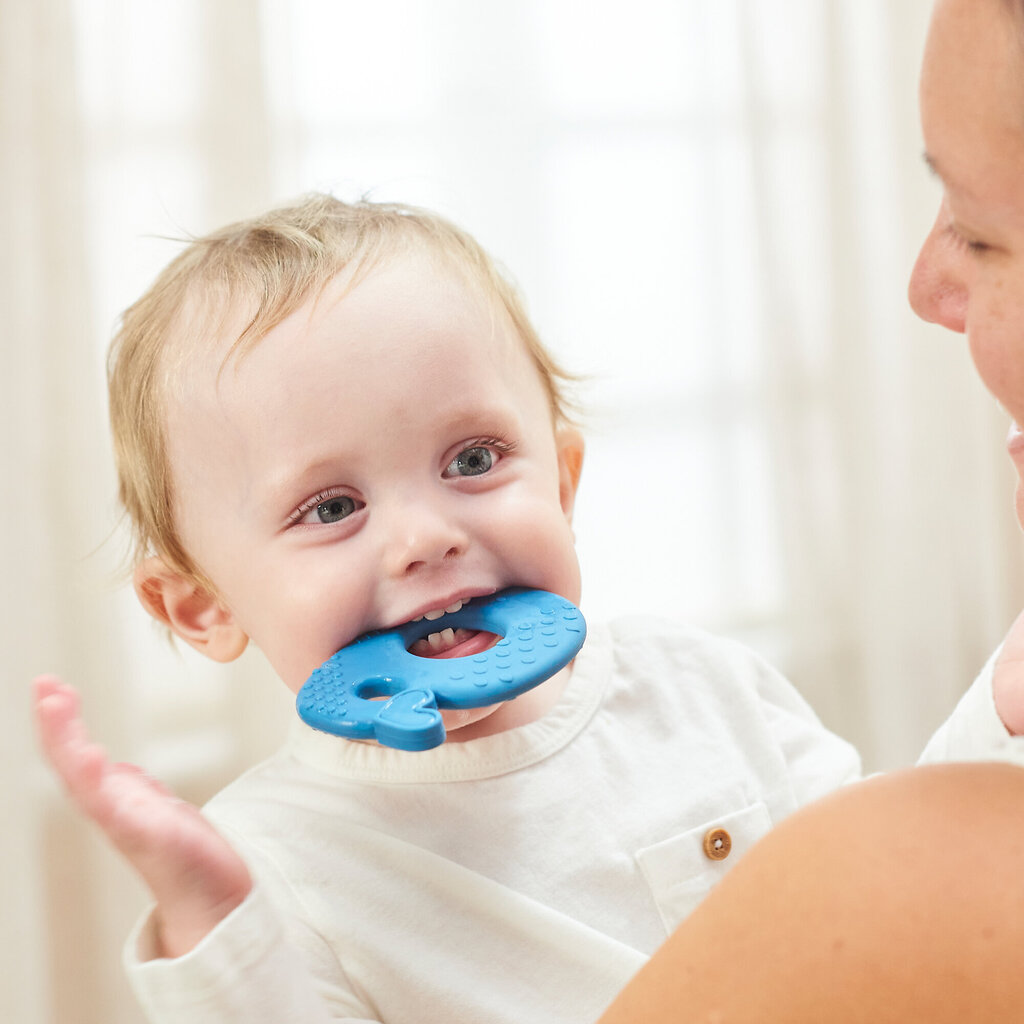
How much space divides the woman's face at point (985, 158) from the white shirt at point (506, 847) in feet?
1.10

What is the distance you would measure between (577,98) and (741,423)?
0.63 m

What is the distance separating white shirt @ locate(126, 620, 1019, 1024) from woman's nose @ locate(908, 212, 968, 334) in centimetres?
31

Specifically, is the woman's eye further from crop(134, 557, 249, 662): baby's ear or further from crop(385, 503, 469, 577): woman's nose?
crop(134, 557, 249, 662): baby's ear

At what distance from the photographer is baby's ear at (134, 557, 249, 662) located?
3.04ft

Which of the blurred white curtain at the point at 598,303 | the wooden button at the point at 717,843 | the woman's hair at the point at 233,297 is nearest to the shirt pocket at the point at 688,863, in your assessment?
the wooden button at the point at 717,843

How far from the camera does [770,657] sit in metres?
2.08

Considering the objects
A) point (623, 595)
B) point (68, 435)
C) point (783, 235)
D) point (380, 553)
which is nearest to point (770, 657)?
point (623, 595)

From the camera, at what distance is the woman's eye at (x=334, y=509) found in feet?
2.66

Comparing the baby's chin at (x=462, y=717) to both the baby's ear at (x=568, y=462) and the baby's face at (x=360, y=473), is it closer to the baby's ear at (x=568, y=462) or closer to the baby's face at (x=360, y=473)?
the baby's face at (x=360, y=473)

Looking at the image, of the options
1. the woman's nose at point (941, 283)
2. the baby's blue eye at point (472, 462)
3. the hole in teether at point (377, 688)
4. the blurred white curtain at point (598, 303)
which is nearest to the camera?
the woman's nose at point (941, 283)

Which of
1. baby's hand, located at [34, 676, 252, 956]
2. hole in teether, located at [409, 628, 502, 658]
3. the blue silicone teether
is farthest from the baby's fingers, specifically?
hole in teether, located at [409, 628, 502, 658]

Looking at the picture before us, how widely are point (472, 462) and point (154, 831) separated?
35cm

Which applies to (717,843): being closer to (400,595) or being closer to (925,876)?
(400,595)

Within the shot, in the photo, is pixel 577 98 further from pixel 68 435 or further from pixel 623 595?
pixel 68 435
